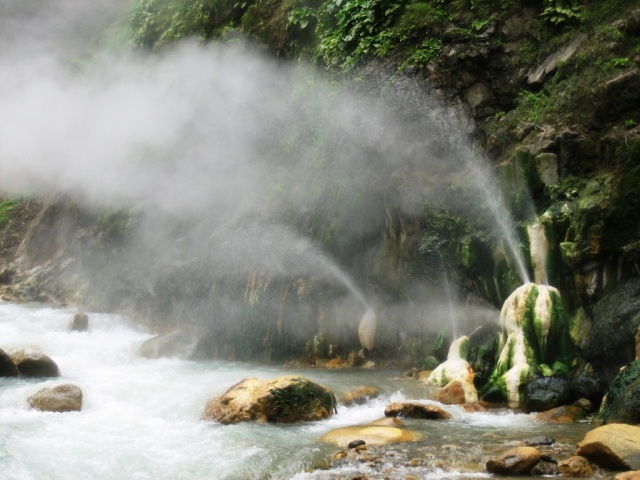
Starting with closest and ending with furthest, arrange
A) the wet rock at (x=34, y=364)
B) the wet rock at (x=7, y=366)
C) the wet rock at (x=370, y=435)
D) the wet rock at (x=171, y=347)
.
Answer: the wet rock at (x=370, y=435)
the wet rock at (x=7, y=366)
the wet rock at (x=34, y=364)
the wet rock at (x=171, y=347)

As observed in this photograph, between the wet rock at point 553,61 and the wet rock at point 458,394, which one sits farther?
the wet rock at point 553,61

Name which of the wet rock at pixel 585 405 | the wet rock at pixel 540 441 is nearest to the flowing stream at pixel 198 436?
the wet rock at pixel 540 441

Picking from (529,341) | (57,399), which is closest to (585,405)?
(529,341)

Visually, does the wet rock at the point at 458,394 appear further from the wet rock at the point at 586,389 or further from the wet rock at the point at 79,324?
the wet rock at the point at 79,324

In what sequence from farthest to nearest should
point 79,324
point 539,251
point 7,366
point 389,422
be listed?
point 79,324
point 7,366
point 539,251
point 389,422

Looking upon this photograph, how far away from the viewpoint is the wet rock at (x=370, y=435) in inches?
301

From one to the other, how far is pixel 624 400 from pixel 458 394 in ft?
10.6

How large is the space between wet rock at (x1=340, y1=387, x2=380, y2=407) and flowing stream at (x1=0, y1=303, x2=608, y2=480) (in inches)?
5.4

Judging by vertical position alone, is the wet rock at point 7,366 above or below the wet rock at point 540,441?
above

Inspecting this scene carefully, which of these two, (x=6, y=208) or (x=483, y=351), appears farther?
(x=6, y=208)

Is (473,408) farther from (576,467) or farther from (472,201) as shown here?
(472,201)

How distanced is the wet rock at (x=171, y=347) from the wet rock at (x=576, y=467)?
42.2 ft

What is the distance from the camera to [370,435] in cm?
779

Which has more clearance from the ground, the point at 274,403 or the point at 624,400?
the point at 624,400
